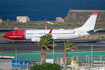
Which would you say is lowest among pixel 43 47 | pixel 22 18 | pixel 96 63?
pixel 96 63

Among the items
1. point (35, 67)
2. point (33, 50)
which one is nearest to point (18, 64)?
point (35, 67)

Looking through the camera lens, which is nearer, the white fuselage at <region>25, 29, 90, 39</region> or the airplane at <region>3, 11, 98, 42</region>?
the white fuselage at <region>25, 29, 90, 39</region>

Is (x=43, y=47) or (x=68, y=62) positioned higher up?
(x=43, y=47)

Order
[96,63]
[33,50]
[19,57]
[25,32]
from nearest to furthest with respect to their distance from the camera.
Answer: [96,63] < [19,57] < [33,50] < [25,32]

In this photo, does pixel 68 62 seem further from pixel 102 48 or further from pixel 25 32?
pixel 25 32

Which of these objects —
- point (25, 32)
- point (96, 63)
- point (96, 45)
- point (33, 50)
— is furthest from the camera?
point (25, 32)

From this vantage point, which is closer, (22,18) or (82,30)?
(82,30)

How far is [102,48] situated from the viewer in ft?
188

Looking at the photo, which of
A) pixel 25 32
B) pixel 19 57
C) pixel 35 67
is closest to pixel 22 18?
pixel 25 32

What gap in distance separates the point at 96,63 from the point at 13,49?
76.9ft

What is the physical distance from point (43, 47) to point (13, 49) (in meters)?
15.9

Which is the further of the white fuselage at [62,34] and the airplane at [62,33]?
the airplane at [62,33]

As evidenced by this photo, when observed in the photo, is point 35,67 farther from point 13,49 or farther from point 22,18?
point 22,18

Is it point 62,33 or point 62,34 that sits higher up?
point 62,33
